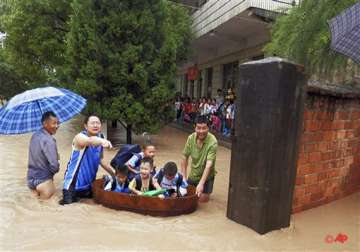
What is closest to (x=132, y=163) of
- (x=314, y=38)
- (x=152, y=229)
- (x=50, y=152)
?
(x=50, y=152)

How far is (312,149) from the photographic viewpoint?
17.0ft

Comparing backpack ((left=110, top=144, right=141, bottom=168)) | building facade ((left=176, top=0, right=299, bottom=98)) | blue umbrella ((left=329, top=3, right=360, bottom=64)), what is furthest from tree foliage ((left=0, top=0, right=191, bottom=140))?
blue umbrella ((left=329, top=3, right=360, bottom=64))

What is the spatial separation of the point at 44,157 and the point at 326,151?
3780mm

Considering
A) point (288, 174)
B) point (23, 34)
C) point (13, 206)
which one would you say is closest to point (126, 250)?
point (288, 174)

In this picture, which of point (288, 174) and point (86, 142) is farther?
point (86, 142)

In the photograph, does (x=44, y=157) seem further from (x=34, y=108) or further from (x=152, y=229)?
(x=152, y=229)

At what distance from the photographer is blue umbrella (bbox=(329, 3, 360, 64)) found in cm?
455

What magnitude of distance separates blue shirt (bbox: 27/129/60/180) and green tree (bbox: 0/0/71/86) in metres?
9.11

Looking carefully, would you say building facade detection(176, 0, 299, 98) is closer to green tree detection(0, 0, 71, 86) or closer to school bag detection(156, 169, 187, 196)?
green tree detection(0, 0, 71, 86)

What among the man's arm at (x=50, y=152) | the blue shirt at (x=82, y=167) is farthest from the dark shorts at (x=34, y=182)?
the blue shirt at (x=82, y=167)

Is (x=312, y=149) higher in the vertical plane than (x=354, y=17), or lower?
lower

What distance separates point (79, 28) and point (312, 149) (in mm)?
8045

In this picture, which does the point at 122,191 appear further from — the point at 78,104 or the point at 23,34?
the point at 23,34

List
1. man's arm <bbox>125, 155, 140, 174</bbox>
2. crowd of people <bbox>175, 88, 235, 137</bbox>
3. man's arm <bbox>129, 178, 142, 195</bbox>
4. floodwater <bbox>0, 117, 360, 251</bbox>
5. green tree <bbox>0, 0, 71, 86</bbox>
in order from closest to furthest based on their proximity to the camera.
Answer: floodwater <bbox>0, 117, 360, 251</bbox>
man's arm <bbox>129, 178, 142, 195</bbox>
man's arm <bbox>125, 155, 140, 174</bbox>
crowd of people <bbox>175, 88, 235, 137</bbox>
green tree <bbox>0, 0, 71, 86</bbox>
